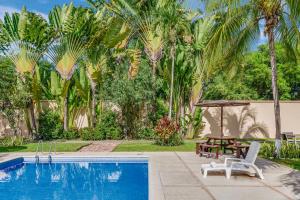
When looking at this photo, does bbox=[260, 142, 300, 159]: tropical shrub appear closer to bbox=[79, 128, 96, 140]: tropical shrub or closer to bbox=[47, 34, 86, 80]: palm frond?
bbox=[79, 128, 96, 140]: tropical shrub

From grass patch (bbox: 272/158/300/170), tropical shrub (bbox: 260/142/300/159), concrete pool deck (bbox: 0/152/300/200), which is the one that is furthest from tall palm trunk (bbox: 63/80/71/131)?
grass patch (bbox: 272/158/300/170)

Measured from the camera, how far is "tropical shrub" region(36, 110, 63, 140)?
67.6 feet

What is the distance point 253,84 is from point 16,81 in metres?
23.6

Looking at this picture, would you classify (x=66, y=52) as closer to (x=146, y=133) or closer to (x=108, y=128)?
(x=108, y=128)

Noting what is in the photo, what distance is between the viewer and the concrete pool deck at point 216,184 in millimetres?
6727

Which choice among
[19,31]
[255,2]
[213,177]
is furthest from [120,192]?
[19,31]

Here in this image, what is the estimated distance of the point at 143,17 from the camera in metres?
20.6

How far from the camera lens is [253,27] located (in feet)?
44.5

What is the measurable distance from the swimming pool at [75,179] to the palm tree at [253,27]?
196 inches

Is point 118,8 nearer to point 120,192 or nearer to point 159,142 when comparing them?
point 159,142

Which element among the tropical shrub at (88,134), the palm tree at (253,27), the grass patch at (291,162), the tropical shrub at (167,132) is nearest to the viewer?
the grass patch at (291,162)

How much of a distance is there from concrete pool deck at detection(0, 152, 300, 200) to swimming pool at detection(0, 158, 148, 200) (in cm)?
64

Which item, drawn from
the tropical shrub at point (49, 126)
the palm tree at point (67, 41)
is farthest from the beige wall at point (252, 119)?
the palm tree at point (67, 41)

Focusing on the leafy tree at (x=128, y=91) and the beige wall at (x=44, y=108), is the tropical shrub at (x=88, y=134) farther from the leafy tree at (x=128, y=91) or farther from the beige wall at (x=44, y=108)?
the leafy tree at (x=128, y=91)
